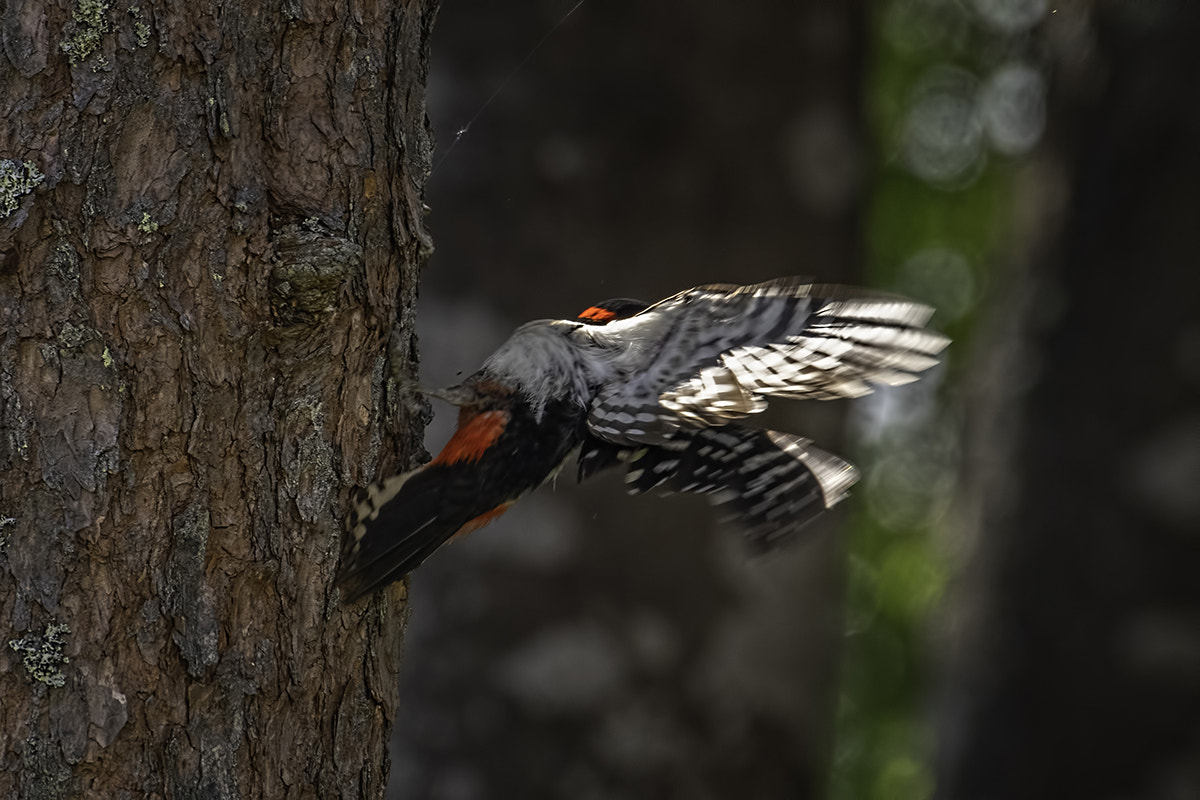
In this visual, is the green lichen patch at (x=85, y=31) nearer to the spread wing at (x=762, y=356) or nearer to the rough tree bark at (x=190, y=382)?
the rough tree bark at (x=190, y=382)

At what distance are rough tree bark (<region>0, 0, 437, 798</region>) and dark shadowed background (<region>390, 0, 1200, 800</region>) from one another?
4.80ft

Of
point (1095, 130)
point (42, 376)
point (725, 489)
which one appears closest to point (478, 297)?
point (725, 489)

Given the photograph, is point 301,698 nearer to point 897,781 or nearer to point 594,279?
point 594,279

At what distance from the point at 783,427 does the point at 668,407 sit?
4.88ft

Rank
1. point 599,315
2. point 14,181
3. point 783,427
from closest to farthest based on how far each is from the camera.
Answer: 1. point 14,181
2. point 599,315
3. point 783,427

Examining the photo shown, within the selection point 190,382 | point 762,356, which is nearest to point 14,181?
point 190,382

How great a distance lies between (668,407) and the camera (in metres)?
2.10

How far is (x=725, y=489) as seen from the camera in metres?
2.39

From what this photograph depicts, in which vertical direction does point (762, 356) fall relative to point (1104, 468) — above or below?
above

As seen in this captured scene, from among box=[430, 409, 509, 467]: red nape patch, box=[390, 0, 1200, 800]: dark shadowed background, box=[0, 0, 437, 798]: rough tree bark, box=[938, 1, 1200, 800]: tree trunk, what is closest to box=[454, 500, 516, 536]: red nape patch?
box=[430, 409, 509, 467]: red nape patch

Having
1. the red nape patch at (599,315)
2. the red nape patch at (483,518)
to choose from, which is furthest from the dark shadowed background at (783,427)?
the red nape patch at (483,518)

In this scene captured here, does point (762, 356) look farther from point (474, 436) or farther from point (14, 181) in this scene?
point (14, 181)

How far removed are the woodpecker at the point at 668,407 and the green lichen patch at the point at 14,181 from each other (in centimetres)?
64

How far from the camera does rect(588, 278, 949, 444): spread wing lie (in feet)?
6.60
